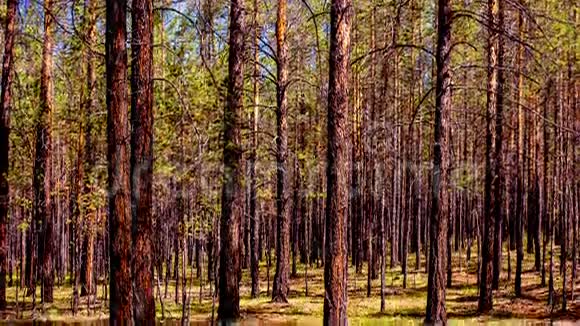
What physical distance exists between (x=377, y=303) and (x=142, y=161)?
15.7m

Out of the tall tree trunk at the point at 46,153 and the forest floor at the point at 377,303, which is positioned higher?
the tall tree trunk at the point at 46,153

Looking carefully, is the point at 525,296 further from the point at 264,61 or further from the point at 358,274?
the point at 264,61

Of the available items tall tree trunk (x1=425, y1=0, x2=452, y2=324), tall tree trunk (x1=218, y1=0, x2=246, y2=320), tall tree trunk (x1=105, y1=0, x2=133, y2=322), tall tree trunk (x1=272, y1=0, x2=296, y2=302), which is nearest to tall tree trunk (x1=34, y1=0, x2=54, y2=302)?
tall tree trunk (x1=272, y1=0, x2=296, y2=302)

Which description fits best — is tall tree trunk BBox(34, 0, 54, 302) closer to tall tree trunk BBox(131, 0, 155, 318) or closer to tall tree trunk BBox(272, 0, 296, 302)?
tall tree trunk BBox(272, 0, 296, 302)

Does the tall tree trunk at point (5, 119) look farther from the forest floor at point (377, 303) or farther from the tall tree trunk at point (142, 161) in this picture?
the tall tree trunk at point (142, 161)

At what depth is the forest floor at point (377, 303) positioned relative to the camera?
73.2 feet

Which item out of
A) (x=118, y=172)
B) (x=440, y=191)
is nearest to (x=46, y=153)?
(x=118, y=172)

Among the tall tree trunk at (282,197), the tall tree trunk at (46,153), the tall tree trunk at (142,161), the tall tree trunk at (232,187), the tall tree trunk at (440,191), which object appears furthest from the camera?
the tall tree trunk at (46,153)

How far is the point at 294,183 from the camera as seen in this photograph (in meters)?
41.4

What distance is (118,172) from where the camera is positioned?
423 inches

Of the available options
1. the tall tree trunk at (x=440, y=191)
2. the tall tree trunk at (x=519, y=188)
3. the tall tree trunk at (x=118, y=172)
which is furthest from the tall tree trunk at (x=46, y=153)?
the tall tree trunk at (x=519, y=188)

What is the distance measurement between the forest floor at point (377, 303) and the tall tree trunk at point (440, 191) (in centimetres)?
657

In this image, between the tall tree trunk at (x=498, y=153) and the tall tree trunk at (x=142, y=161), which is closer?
the tall tree trunk at (x=142, y=161)

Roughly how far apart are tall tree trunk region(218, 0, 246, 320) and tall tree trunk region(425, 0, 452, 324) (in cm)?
371
